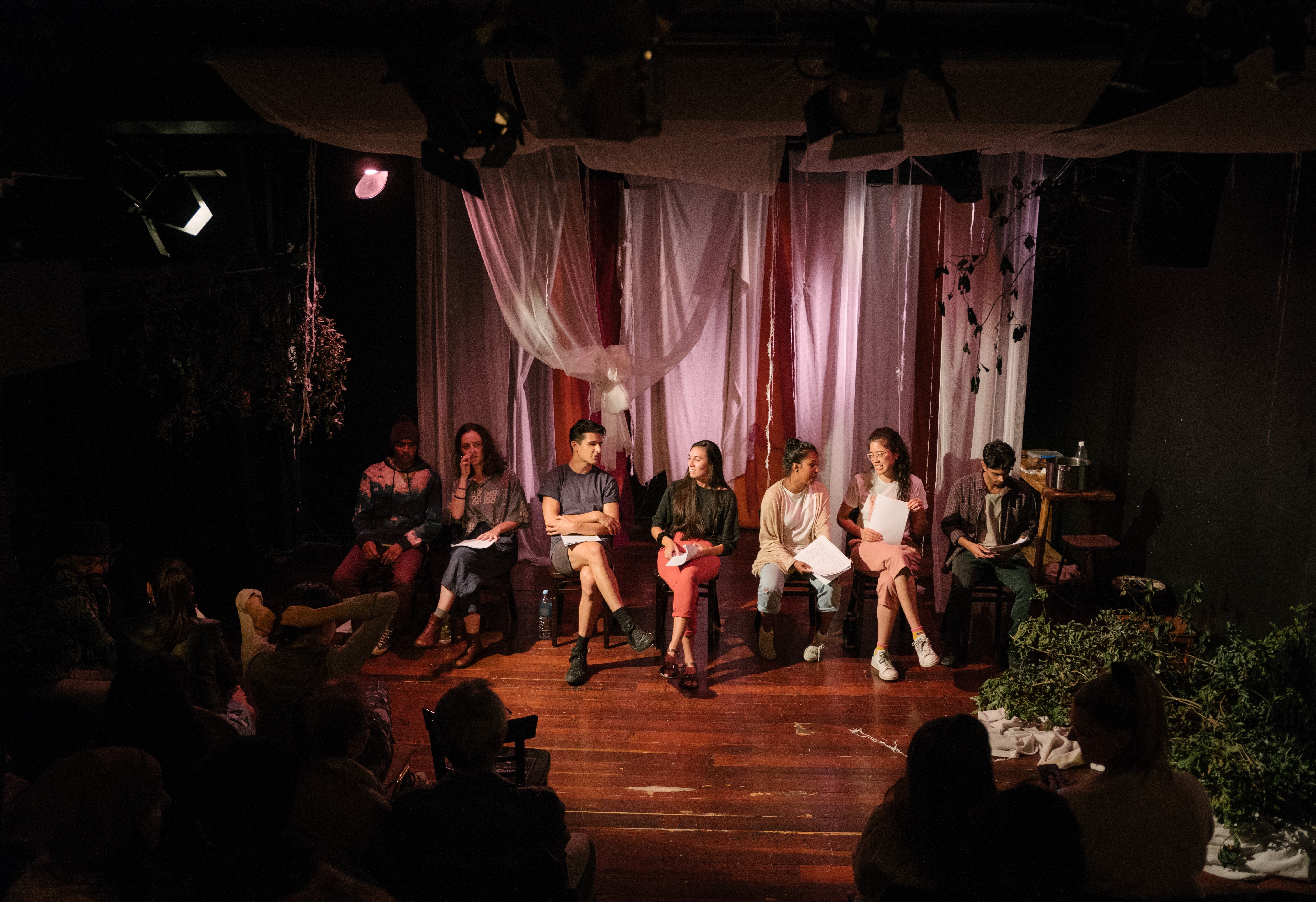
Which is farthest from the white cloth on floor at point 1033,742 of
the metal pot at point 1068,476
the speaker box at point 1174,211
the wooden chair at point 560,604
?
the speaker box at point 1174,211

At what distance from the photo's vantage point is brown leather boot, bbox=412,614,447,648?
4980mm

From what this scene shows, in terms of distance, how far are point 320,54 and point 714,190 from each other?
9.40 feet

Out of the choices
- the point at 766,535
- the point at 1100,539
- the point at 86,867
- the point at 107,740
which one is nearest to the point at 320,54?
the point at 107,740

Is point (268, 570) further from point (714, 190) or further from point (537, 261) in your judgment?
point (714, 190)

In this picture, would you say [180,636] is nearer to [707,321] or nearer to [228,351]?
[228,351]

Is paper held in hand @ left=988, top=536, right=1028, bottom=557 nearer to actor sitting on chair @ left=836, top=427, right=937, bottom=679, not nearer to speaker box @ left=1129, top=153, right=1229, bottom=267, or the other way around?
actor sitting on chair @ left=836, top=427, right=937, bottom=679

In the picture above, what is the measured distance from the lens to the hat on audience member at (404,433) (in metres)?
5.20

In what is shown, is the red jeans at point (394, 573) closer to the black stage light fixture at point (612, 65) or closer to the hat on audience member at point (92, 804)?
the hat on audience member at point (92, 804)

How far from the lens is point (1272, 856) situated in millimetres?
3178

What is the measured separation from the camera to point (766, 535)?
16.8 ft

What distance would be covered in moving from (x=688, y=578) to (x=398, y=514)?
1.69 meters

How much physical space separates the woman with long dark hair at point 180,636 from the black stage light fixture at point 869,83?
2.64 meters

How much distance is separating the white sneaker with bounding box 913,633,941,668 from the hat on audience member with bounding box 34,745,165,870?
371 cm

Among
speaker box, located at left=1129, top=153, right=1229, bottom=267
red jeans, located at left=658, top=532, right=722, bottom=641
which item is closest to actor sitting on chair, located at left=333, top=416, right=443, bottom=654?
red jeans, located at left=658, top=532, right=722, bottom=641
